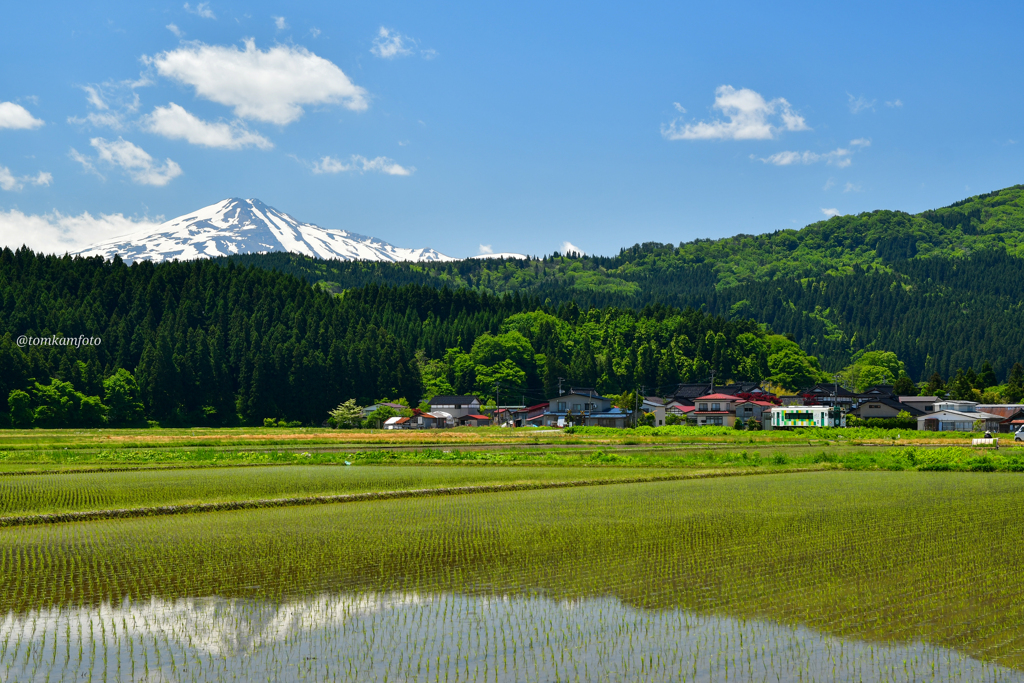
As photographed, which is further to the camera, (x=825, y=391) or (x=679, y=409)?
(x=825, y=391)

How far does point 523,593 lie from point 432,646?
2.46 meters

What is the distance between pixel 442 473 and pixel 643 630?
20066mm

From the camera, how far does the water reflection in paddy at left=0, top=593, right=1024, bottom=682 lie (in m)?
7.79

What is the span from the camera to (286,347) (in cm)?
8906

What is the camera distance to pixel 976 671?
775cm

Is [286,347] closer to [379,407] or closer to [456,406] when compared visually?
[379,407]

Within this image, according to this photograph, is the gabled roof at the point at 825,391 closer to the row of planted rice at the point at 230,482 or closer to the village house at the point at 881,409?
the village house at the point at 881,409

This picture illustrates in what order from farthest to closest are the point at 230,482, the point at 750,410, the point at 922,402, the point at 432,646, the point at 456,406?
the point at 456,406
the point at 922,402
the point at 750,410
the point at 230,482
the point at 432,646

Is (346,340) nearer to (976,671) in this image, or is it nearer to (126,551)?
(126,551)

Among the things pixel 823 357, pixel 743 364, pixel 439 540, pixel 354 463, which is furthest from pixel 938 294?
pixel 439 540

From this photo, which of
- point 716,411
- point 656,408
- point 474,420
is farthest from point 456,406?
point 716,411

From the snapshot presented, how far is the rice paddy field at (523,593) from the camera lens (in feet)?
26.5

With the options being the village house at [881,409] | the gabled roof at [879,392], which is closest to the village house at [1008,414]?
the village house at [881,409]

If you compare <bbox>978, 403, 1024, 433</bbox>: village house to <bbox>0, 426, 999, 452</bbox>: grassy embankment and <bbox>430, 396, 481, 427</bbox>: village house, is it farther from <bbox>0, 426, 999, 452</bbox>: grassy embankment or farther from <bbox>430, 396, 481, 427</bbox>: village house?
<bbox>430, 396, 481, 427</bbox>: village house
